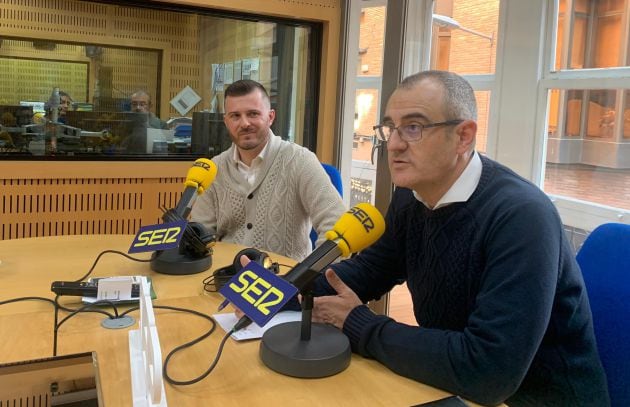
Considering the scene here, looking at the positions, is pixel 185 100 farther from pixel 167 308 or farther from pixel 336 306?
pixel 336 306

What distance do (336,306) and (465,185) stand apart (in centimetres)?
41

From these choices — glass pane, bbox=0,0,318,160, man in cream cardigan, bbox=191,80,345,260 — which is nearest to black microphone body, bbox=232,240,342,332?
man in cream cardigan, bbox=191,80,345,260

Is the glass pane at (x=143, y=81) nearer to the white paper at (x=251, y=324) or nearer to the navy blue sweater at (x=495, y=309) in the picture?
the white paper at (x=251, y=324)

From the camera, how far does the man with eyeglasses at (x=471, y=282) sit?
3.43 feet

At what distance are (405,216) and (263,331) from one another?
0.47 meters

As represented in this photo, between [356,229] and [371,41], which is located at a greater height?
[371,41]

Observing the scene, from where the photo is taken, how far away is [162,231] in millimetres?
1688

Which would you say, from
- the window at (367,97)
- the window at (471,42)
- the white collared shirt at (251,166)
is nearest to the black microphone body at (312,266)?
the white collared shirt at (251,166)

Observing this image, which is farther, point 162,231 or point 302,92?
point 302,92

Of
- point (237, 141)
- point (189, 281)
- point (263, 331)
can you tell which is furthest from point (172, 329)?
point (237, 141)

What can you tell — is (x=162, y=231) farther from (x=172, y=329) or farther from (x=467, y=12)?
(x=467, y=12)

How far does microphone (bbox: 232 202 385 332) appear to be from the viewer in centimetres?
109

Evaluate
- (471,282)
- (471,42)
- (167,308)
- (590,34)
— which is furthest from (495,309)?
(471,42)

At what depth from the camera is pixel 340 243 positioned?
112 cm
